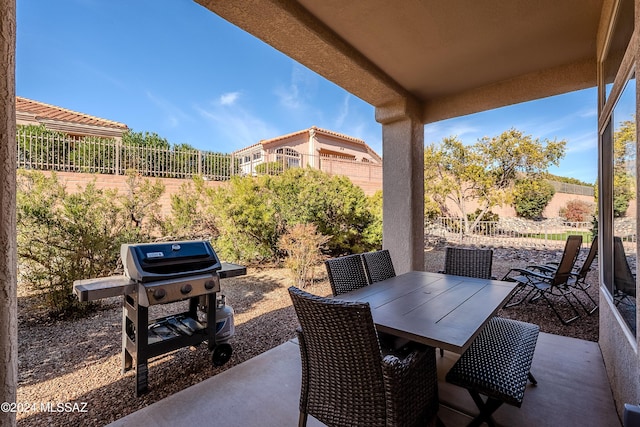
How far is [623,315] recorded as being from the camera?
1896 mm

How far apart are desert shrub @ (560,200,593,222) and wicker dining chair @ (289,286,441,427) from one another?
10116 millimetres

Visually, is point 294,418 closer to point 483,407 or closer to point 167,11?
point 483,407

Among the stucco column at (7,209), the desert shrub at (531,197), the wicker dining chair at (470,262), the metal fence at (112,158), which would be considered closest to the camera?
the stucco column at (7,209)

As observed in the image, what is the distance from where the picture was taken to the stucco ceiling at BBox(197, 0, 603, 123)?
7.52 feet

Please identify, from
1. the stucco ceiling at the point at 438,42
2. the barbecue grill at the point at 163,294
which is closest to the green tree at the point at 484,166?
the stucco ceiling at the point at 438,42

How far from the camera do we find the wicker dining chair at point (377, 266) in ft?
9.62

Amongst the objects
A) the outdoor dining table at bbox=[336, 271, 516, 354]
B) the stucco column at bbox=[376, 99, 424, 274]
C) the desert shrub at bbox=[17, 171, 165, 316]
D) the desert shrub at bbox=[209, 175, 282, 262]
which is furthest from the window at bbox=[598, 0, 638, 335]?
the desert shrub at bbox=[17, 171, 165, 316]

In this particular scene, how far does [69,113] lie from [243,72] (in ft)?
18.8

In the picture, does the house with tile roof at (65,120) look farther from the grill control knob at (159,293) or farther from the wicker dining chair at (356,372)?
the wicker dining chair at (356,372)

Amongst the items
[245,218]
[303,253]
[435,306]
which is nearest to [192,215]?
[245,218]

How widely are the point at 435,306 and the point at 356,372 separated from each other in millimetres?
883

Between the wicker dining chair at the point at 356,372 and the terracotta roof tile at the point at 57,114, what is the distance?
10.2 metres

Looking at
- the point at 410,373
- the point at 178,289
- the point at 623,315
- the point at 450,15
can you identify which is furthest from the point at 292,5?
the point at 623,315

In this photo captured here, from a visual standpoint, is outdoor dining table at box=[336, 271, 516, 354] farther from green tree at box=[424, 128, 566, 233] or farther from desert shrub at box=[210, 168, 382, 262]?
green tree at box=[424, 128, 566, 233]
